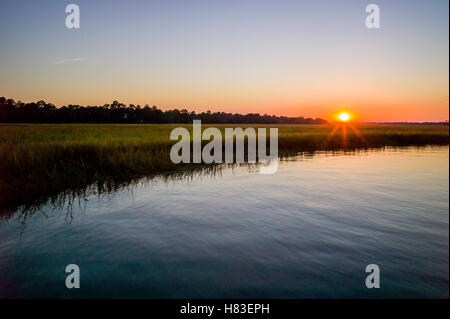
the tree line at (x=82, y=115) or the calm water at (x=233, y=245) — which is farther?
the tree line at (x=82, y=115)

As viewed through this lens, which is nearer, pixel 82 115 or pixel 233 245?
pixel 233 245

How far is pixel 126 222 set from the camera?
7223 millimetres

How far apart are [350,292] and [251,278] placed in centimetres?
168

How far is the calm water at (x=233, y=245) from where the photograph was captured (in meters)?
4.49

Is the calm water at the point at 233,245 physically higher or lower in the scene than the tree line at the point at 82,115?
lower

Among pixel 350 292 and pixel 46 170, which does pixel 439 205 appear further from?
pixel 46 170

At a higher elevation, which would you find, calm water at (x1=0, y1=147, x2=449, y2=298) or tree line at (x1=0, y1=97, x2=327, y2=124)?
tree line at (x1=0, y1=97, x2=327, y2=124)

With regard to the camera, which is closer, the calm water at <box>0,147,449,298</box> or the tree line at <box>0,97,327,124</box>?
the calm water at <box>0,147,449,298</box>

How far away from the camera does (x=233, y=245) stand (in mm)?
5895

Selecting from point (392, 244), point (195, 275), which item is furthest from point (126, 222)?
point (392, 244)

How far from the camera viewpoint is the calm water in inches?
177
